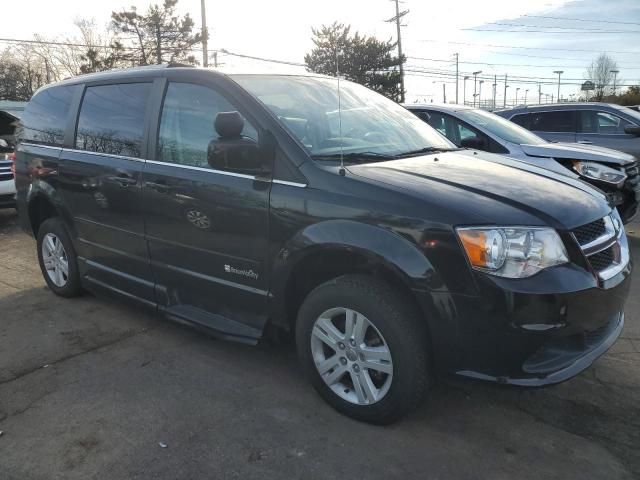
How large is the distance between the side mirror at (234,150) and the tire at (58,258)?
226 cm

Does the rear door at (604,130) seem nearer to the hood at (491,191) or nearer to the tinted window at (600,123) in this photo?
the tinted window at (600,123)

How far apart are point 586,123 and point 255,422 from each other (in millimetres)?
7713

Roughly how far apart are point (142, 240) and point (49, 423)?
51.3 inches

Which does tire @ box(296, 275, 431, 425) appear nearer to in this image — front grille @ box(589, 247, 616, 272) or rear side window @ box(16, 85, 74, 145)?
front grille @ box(589, 247, 616, 272)

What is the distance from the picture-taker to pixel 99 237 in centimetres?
420

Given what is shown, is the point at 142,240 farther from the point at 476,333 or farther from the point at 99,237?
the point at 476,333

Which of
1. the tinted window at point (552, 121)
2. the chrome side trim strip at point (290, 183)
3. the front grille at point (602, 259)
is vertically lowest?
the front grille at point (602, 259)

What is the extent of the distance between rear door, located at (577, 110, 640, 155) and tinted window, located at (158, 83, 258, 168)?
6835 mm

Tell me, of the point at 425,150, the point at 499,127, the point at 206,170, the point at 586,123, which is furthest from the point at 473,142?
the point at 206,170

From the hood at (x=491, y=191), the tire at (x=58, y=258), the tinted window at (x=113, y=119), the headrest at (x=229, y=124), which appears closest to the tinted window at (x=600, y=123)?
the hood at (x=491, y=191)

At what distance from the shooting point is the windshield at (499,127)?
268 inches

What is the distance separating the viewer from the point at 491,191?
270 centimetres

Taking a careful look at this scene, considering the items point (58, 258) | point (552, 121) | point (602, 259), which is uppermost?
point (552, 121)

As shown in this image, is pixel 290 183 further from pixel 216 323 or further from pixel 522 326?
pixel 522 326
